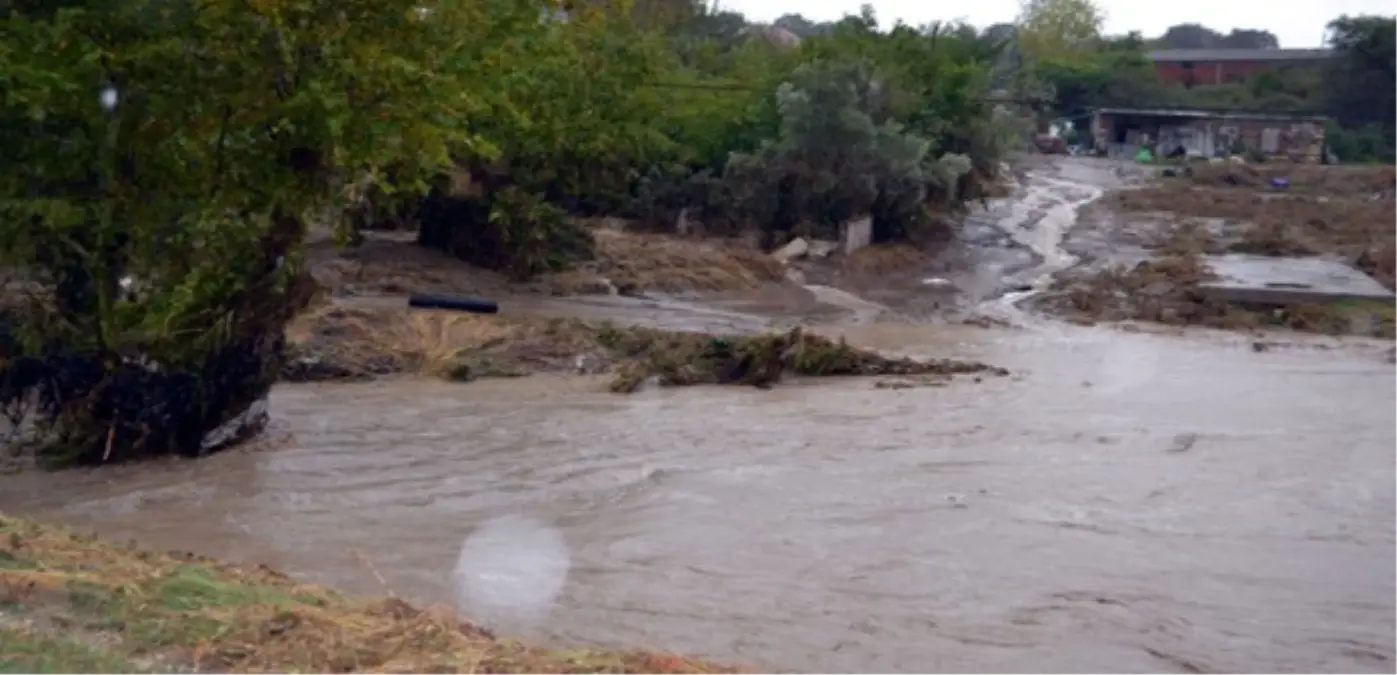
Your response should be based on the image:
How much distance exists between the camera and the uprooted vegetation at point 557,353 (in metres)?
19.0

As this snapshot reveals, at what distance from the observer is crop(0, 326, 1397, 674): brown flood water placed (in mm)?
9961

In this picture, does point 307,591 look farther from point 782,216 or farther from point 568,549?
point 782,216

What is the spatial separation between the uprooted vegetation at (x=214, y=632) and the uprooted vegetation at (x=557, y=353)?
10818 mm

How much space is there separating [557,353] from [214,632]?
1375 cm

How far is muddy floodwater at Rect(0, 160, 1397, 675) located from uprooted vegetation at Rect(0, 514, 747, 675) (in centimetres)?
225

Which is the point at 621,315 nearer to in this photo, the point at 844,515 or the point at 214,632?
the point at 844,515

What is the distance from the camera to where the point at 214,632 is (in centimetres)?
653

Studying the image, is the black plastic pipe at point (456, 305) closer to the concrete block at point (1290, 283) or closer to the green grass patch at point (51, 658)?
the concrete block at point (1290, 283)

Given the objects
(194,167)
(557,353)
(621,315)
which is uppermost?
(194,167)

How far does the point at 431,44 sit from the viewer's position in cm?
1312

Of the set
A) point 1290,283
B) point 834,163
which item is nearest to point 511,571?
point 1290,283

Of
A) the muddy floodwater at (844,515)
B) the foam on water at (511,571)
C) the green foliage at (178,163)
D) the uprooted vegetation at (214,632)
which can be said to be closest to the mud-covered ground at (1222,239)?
the muddy floodwater at (844,515)

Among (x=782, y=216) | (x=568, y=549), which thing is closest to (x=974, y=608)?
(x=568, y=549)

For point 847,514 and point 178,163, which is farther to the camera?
point 178,163
